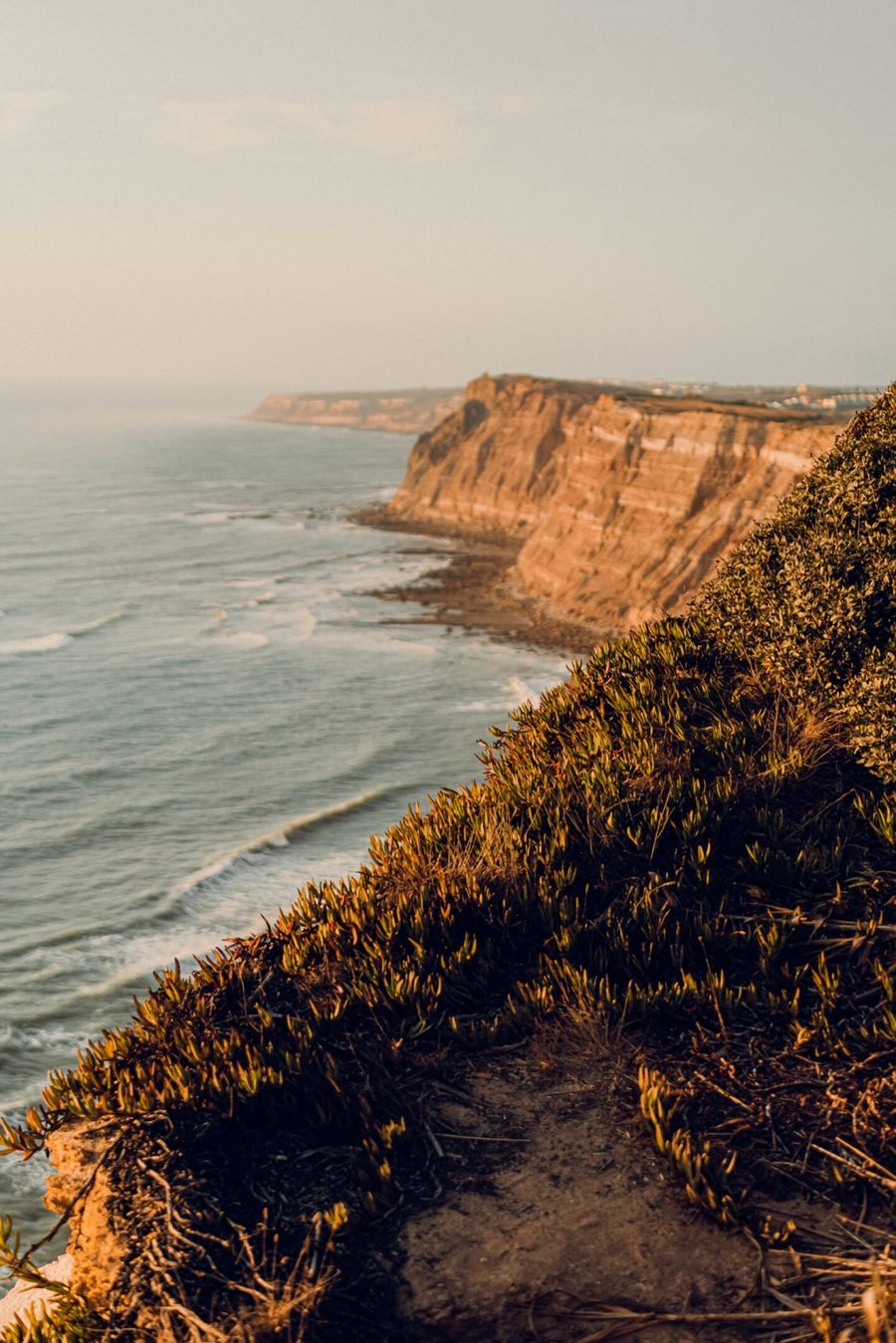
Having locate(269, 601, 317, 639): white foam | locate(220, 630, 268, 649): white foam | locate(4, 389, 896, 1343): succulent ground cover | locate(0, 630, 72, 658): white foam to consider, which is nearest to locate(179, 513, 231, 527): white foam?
locate(269, 601, 317, 639): white foam

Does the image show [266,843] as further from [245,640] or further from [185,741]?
[245,640]

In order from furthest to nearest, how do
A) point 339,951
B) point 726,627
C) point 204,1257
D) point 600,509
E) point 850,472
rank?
point 600,509, point 726,627, point 850,472, point 339,951, point 204,1257

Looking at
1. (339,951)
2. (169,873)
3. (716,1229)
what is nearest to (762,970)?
(716,1229)

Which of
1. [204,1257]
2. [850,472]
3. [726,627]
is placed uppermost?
[850,472]

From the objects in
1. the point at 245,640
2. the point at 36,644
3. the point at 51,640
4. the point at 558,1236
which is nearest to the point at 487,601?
the point at 245,640

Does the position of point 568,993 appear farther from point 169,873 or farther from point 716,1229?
point 169,873

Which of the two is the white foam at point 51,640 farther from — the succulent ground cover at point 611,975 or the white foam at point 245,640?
the succulent ground cover at point 611,975
